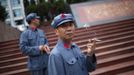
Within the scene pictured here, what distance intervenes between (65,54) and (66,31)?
190 millimetres

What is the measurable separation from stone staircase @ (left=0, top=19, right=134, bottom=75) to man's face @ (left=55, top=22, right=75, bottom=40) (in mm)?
3743

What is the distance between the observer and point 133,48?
282 inches

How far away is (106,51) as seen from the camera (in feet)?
24.4

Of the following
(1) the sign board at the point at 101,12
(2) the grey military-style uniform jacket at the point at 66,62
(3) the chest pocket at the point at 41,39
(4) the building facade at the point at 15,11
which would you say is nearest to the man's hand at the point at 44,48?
(3) the chest pocket at the point at 41,39

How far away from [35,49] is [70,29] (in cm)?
162

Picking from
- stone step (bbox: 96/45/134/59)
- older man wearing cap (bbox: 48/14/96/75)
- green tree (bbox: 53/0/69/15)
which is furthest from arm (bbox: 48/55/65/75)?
green tree (bbox: 53/0/69/15)

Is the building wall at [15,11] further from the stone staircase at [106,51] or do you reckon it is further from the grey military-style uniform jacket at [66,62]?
the grey military-style uniform jacket at [66,62]

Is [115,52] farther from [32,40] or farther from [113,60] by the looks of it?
[32,40]

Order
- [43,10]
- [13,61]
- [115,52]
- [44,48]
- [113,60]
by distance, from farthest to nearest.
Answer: [43,10]
[13,61]
[115,52]
[113,60]
[44,48]

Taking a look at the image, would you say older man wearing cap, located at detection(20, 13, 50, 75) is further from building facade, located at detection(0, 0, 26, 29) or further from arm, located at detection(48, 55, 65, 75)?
building facade, located at detection(0, 0, 26, 29)

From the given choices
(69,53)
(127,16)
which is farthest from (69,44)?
(127,16)

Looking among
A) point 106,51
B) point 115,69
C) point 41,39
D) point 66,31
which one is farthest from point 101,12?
point 66,31

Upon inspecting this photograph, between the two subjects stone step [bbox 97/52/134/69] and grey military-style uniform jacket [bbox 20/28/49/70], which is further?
stone step [bbox 97/52/134/69]

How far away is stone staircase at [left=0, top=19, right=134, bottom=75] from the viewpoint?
6238 millimetres
